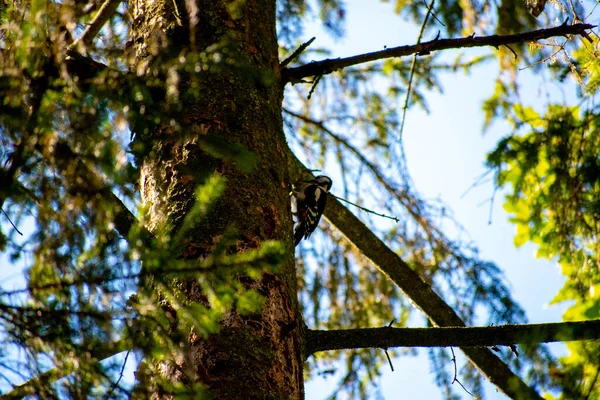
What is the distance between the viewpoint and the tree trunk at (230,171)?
2.05m

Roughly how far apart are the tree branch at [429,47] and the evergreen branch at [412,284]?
0.92m

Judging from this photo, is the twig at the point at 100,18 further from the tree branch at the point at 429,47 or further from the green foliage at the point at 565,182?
the green foliage at the point at 565,182

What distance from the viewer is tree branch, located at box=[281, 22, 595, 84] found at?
3059mm

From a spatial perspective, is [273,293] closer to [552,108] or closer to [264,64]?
[264,64]

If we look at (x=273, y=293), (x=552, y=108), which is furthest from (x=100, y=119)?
(x=552, y=108)

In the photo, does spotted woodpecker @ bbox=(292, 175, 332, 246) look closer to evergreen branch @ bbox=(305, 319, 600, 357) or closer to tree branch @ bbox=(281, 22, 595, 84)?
tree branch @ bbox=(281, 22, 595, 84)

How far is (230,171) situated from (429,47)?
128 centimetres

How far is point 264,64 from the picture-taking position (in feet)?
9.65

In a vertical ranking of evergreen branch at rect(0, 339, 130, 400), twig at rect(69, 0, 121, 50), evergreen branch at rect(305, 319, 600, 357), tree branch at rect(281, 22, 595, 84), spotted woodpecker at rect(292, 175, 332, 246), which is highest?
spotted woodpecker at rect(292, 175, 332, 246)

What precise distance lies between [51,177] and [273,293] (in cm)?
87

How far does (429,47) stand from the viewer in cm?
317

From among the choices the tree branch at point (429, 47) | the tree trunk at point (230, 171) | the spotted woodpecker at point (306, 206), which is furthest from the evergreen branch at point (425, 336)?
the spotted woodpecker at point (306, 206)

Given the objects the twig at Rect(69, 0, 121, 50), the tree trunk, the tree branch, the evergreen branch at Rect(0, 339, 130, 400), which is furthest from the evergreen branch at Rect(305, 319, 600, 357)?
the twig at Rect(69, 0, 121, 50)

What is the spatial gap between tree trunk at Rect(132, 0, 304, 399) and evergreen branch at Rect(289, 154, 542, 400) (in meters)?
1.07
